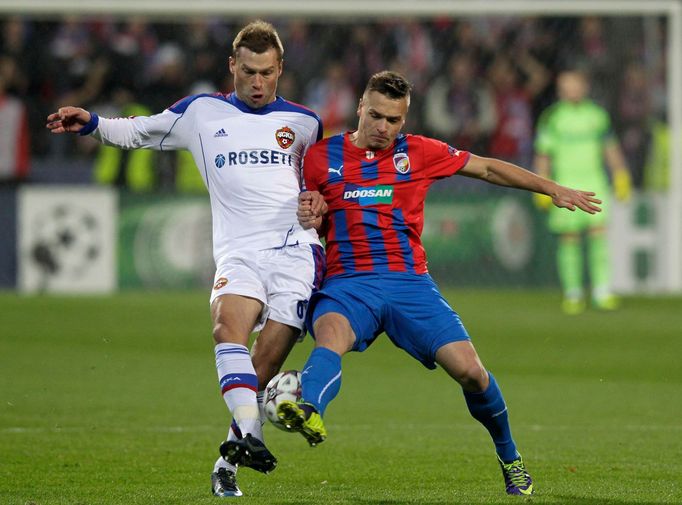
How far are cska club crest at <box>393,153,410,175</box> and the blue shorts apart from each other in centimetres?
48

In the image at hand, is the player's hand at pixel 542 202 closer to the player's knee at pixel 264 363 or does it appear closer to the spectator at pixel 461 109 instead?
the spectator at pixel 461 109

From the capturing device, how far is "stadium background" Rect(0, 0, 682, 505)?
6992 mm

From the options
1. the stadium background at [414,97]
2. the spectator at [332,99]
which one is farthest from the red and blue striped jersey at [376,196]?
the spectator at [332,99]

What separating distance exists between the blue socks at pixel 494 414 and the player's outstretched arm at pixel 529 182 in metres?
0.84

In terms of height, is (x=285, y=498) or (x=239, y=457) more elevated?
(x=239, y=457)

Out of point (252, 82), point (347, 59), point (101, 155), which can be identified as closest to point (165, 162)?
point (101, 155)

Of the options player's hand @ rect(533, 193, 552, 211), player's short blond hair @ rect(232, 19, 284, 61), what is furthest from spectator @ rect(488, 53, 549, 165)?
player's short blond hair @ rect(232, 19, 284, 61)

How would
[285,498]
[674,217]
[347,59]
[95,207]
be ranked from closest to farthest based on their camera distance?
[285,498]
[95,207]
[674,217]
[347,59]

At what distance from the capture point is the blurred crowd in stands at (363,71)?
63.0ft

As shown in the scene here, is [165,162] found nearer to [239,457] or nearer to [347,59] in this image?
[347,59]

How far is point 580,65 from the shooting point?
20.6 metres

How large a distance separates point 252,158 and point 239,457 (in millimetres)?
1446

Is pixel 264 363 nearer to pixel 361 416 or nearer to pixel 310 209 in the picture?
pixel 310 209

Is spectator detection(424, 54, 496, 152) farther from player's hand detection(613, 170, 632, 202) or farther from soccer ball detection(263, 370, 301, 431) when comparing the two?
soccer ball detection(263, 370, 301, 431)
